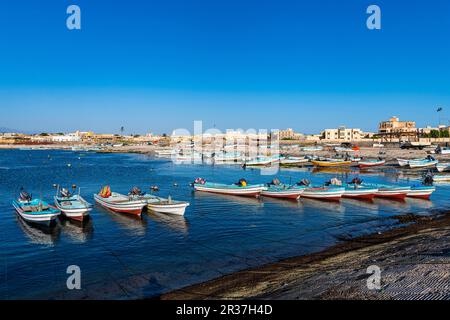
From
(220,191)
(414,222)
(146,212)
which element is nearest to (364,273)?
(414,222)

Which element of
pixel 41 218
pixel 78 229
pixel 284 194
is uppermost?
pixel 41 218

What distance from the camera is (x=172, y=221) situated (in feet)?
83.9

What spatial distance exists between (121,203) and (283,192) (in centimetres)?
1548

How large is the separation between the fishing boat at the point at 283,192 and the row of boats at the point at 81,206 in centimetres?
1109

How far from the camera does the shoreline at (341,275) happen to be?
11.9 metres

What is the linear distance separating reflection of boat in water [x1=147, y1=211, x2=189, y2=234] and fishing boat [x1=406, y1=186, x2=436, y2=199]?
74.5ft

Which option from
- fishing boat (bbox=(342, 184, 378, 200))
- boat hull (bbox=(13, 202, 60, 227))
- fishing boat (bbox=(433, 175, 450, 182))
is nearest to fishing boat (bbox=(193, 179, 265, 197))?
fishing boat (bbox=(342, 184, 378, 200))

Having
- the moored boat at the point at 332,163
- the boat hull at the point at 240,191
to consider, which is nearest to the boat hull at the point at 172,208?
the boat hull at the point at 240,191

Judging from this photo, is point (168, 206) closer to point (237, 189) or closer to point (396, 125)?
point (237, 189)

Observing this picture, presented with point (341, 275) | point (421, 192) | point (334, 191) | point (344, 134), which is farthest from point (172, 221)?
point (344, 134)

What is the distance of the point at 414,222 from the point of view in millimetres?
25359

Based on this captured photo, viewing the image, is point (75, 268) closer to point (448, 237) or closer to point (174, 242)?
point (174, 242)
